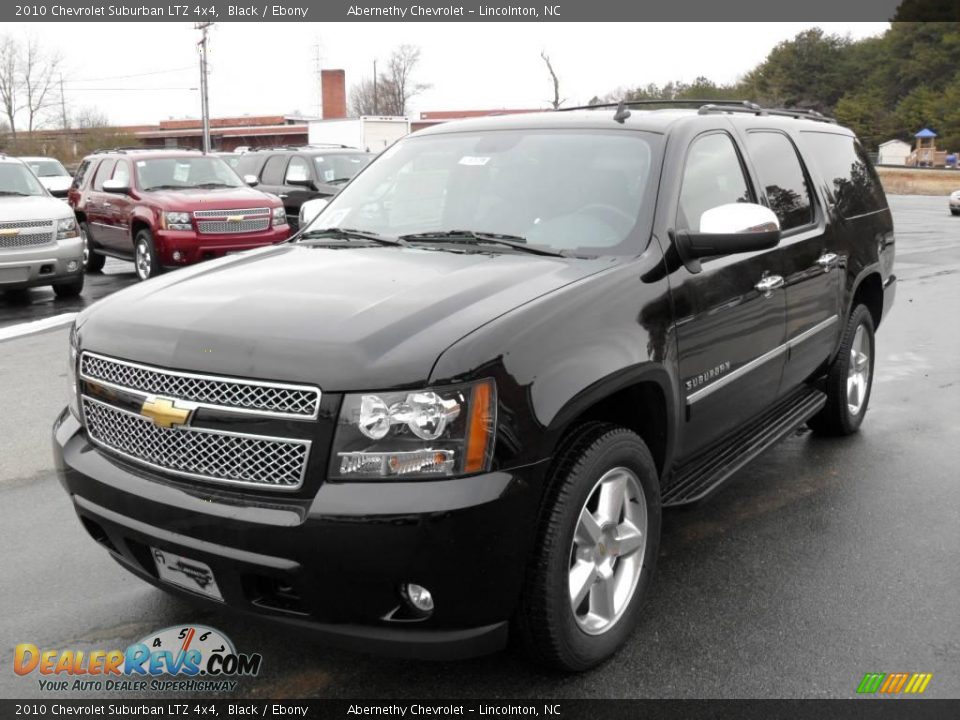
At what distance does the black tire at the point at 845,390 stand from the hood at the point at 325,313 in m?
2.64

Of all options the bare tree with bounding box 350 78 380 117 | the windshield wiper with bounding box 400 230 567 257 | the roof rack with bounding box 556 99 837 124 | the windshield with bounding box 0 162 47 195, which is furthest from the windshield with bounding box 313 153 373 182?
the bare tree with bounding box 350 78 380 117

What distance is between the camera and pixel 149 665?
3.21m

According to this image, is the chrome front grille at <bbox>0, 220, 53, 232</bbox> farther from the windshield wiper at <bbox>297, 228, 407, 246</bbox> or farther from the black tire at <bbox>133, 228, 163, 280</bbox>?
the windshield wiper at <bbox>297, 228, 407, 246</bbox>

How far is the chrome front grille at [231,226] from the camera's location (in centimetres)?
1257

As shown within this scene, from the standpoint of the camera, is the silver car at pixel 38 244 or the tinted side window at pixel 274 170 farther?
the tinted side window at pixel 274 170

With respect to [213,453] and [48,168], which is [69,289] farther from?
[48,168]

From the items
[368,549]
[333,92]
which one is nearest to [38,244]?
[368,549]

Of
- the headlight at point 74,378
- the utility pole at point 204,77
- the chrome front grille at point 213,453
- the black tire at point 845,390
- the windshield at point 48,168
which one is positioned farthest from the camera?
the utility pole at point 204,77

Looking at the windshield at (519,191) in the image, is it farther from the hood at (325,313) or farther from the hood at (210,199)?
the hood at (210,199)

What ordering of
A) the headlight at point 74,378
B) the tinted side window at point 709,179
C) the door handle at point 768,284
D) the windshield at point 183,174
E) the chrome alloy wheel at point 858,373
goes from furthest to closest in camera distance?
1. the windshield at point 183,174
2. the chrome alloy wheel at point 858,373
3. the door handle at point 768,284
4. the tinted side window at point 709,179
5. the headlight at point 74,378

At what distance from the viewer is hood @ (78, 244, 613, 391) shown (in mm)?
2641

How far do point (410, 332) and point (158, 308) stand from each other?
0.97 metres

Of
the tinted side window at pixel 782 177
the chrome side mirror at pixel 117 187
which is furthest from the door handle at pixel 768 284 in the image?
the chrome side mirror at pixel 117 187

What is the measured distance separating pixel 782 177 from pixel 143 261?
10364 millimetres
